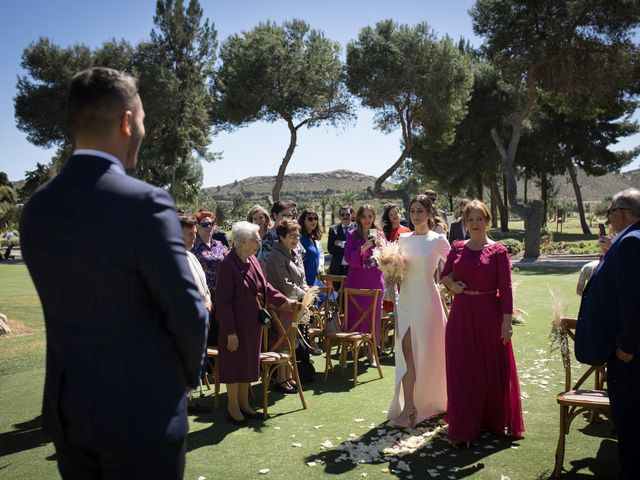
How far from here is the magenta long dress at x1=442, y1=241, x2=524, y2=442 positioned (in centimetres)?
518

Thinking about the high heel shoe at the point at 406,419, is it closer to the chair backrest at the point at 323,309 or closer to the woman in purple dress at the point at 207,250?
the chair backrest at the point at 323,309

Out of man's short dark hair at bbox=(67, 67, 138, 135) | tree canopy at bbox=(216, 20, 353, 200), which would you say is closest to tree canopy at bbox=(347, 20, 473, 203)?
tree canopy at bbox=(216, 20, 353, 200)

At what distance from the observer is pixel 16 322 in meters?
12.1

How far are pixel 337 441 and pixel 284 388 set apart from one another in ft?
6.43

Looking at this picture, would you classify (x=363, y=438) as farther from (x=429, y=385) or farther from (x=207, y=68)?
(x=207, y=68)

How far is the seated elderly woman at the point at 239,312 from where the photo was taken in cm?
582

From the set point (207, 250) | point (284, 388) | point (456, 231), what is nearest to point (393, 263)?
point (284, 388)

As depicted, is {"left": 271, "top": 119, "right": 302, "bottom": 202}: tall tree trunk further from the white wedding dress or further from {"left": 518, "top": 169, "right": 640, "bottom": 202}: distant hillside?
{"left": 518, "top": 169, "right": 640, "bottom": 202}: distant hillside

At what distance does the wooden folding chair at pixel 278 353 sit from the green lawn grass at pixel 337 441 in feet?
0.87

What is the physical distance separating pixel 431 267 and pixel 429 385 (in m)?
1.14

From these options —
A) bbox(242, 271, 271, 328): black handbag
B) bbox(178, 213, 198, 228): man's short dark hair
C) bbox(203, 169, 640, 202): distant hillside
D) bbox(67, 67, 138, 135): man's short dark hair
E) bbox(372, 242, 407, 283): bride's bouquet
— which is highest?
bbox(203, 169, 640, 202): distant hillside

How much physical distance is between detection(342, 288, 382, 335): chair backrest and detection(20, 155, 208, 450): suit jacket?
591 cm

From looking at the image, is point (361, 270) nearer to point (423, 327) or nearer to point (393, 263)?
point (393, 263)

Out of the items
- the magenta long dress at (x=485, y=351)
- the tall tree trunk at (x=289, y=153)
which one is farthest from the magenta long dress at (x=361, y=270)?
the tall tree trunk at (x=289, y=153)
